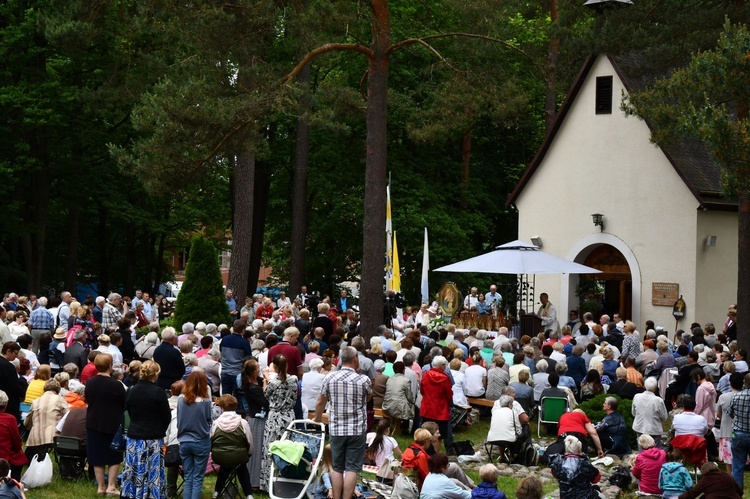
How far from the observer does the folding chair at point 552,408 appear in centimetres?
1510

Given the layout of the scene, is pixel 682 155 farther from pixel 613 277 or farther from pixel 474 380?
pixel 474 380

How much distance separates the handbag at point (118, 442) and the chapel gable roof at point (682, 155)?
50.0ft

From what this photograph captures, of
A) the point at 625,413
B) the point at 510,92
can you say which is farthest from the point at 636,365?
the point at 510,92

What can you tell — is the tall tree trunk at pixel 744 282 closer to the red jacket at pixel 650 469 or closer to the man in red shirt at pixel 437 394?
the man in red shirt at pixel 437 394

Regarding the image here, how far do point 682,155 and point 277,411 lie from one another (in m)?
17.0

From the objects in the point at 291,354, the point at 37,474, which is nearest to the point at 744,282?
the point at 291,354

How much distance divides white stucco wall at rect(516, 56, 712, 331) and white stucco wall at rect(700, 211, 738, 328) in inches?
10.1

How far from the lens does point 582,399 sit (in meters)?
16.1

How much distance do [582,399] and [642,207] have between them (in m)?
10.8

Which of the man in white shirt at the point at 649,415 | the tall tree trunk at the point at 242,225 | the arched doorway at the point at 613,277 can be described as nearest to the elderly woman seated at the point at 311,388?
the man in white shirt at the point at 649,415

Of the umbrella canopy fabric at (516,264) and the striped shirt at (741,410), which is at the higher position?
the umbrella canopy fabric at (516,264)

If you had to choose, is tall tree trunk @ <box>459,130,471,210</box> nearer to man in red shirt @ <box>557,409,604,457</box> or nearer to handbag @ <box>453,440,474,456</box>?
handbag @ <box>453,440,474,456</box>

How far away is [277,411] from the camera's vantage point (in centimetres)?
1159

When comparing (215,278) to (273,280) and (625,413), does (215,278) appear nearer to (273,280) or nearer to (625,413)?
(625,413)
